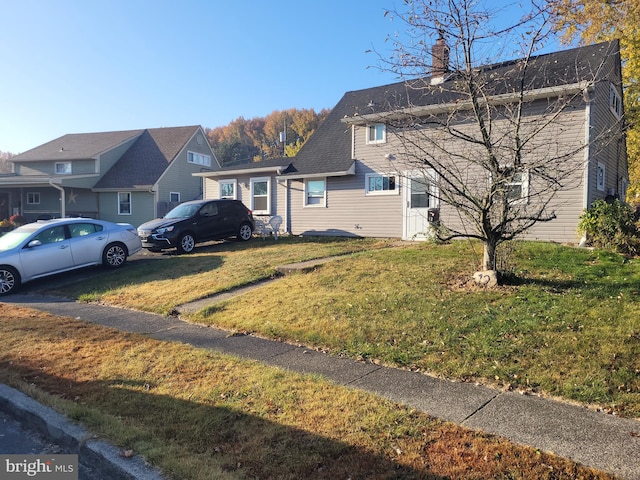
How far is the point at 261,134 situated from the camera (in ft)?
226

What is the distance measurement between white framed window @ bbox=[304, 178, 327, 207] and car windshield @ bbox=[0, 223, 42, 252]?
9.51 meters

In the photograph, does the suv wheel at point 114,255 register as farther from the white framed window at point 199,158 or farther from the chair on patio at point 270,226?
the white framed window at point 199,158

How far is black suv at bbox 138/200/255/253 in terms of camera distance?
13812 mm

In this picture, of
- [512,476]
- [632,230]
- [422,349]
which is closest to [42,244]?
[422,349]

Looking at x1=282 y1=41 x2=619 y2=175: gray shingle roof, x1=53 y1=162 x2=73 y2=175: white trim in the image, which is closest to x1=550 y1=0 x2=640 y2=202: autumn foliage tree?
x1=282 y1=41 x2=619 y2=175: gray shingle roof

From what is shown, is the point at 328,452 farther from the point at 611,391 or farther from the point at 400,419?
the point at 611,391

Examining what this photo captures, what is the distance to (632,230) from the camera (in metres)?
10.1

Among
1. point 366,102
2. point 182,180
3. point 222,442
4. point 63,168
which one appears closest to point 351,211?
point 366,102

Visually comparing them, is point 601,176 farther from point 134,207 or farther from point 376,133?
point 134,207

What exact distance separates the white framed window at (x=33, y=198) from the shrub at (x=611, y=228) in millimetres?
31093

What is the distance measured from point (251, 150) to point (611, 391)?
6597 centimetres

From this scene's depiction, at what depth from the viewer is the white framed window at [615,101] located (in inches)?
585

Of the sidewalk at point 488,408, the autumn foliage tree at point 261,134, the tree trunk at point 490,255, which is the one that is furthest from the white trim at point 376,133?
the autumn foliage tree at point 261,134

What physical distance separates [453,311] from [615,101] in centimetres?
1443
